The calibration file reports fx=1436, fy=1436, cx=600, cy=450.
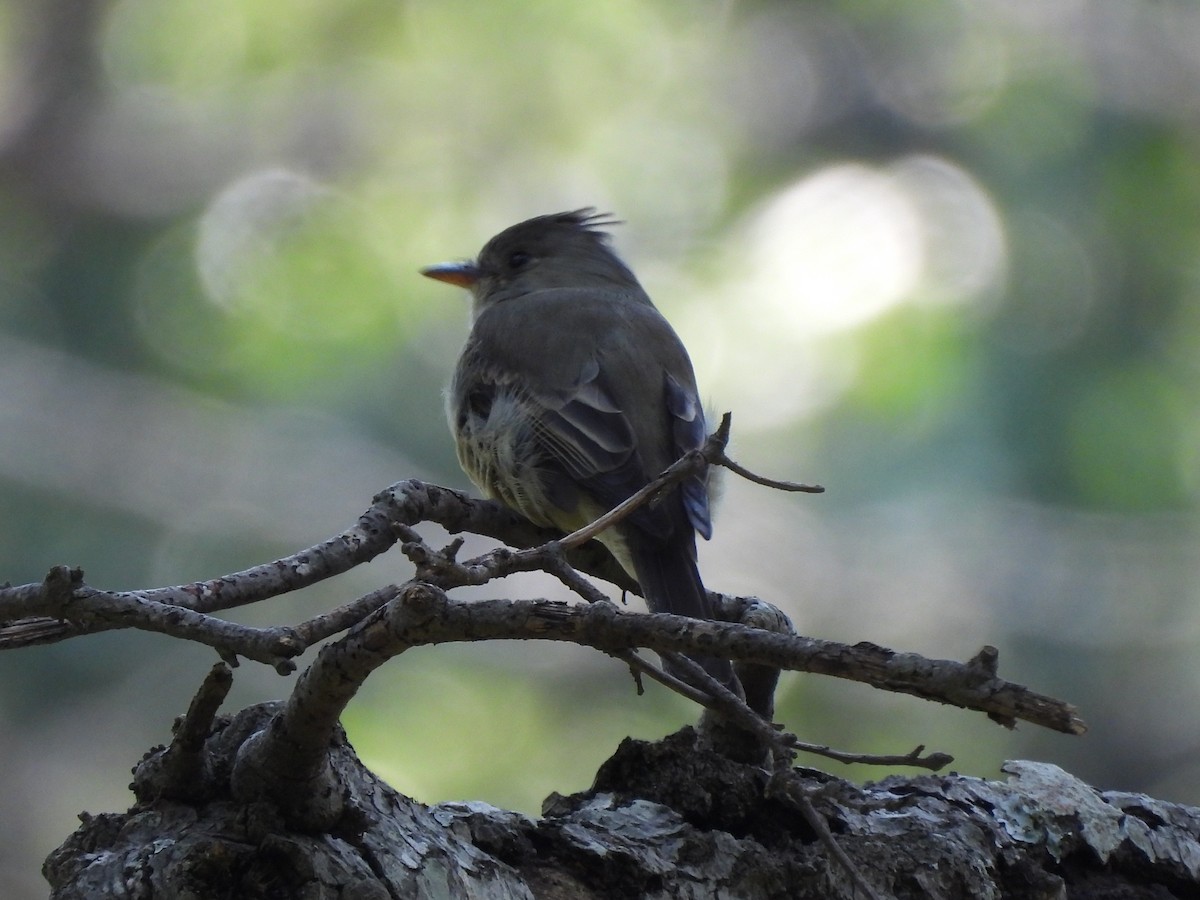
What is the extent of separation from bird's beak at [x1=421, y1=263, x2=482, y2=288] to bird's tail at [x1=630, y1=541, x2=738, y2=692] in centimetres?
206

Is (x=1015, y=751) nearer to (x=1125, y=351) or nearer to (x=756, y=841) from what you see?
(x=1125, y=351)

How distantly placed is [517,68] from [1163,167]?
3789 mm

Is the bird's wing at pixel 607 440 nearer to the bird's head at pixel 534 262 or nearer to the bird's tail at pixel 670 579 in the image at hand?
the bird's tail at pixel 670 579

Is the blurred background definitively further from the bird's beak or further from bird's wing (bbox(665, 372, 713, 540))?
bird's wing (bbox(665, 372, 713, 540))

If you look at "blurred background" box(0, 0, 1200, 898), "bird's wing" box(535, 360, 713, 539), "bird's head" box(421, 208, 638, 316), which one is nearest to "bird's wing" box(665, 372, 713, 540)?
"bird's wing" box(535, 360, 713, 539)

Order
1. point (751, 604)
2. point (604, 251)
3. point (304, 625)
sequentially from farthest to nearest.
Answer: point (604, 251), point (751, 604), point (304, 625)

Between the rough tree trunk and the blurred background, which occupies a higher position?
the blurred background

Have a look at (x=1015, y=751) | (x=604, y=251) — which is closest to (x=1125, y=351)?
(x=1015, y=751)

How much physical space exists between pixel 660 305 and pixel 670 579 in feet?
14.1

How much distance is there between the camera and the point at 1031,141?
7676 mm

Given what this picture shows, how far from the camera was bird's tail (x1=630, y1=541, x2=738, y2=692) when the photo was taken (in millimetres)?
3363

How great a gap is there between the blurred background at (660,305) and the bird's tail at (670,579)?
2.77 metres

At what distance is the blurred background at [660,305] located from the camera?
690 cm

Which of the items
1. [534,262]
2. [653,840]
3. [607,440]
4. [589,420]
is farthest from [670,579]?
[534,262]
